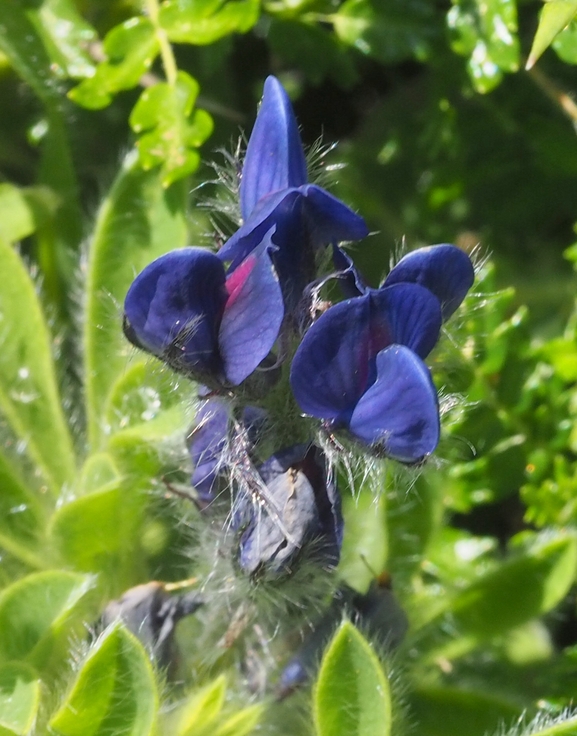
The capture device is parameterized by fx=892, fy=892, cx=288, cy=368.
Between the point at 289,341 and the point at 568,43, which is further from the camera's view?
Result: the point at 568,43

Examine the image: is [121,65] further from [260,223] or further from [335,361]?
[335,361]

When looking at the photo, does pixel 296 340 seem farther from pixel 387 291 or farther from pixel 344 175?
pixel 344 175

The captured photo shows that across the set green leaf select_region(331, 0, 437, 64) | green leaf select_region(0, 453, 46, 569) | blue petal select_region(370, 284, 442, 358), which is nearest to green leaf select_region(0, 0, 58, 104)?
green leaf select_region(331, 0, 437, 64)

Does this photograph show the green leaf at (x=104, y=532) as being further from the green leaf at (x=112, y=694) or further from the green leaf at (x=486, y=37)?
the green leaf at (x=486, y=37)

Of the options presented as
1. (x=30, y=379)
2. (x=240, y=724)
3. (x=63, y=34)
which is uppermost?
(x=63, y=34)

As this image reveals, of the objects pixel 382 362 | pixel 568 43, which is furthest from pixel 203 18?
pixel 382 362

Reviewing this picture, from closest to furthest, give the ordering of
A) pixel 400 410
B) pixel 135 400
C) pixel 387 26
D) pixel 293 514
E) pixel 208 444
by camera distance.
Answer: pixel 400 410
pixel 293 514
pixel 208 444
pixel 135 400
pixel 387 26

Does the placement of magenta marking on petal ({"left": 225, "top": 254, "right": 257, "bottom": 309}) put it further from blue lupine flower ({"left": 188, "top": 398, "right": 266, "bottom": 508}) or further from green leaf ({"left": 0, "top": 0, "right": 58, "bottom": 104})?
green leaf ({"left": 0, "top": 0, "right": 58, "bottom": 104})

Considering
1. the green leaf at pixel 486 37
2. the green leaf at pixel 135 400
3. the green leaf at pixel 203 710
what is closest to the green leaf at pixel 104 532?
the green leaf at pixel 135 400
